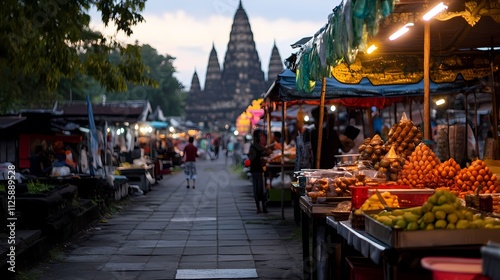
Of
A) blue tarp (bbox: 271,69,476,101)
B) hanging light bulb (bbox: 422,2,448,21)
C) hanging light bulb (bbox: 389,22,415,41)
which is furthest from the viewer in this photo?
blue tarp (bbox: 271,69,476,101)

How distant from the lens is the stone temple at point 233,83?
127 metres

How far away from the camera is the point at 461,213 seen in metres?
5.64

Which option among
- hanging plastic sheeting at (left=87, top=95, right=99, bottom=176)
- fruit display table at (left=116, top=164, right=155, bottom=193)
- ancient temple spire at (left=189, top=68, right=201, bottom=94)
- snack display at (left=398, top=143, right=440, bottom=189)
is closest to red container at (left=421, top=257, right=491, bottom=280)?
snack display at (left=398, top=143, right=440, bottom=189)

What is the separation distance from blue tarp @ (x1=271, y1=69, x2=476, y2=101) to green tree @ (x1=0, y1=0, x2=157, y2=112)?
3124 millimetres

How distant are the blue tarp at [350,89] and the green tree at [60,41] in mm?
3124

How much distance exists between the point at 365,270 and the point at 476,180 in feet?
6.47

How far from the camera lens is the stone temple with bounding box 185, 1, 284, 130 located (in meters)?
127

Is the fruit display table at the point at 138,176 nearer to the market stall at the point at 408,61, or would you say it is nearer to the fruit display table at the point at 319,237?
the market stall at the point at 408,61

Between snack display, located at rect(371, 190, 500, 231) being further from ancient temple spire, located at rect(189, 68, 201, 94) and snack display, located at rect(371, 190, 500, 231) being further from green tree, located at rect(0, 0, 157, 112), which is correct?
ancient temple spire, located at rect(189, 68, 201, 94)

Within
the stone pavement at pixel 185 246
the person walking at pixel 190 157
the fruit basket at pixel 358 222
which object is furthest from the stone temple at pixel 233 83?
the fruit basket at pixel 358 222

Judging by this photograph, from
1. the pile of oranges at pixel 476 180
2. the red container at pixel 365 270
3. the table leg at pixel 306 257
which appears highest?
the pile of oranges at pixel 476 180

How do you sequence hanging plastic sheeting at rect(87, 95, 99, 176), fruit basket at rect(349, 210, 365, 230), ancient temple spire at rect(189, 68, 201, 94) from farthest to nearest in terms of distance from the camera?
1. ancient temple spire at rect(189, 68, 201, 94)
2. hanging plastic sheeting at rect(87, 95, 99, 176)
3. fruit basket at rect(349, 210, 365, 230)

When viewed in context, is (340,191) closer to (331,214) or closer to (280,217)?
(331,214)

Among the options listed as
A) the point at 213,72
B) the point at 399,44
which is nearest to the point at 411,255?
the point at 399,44
